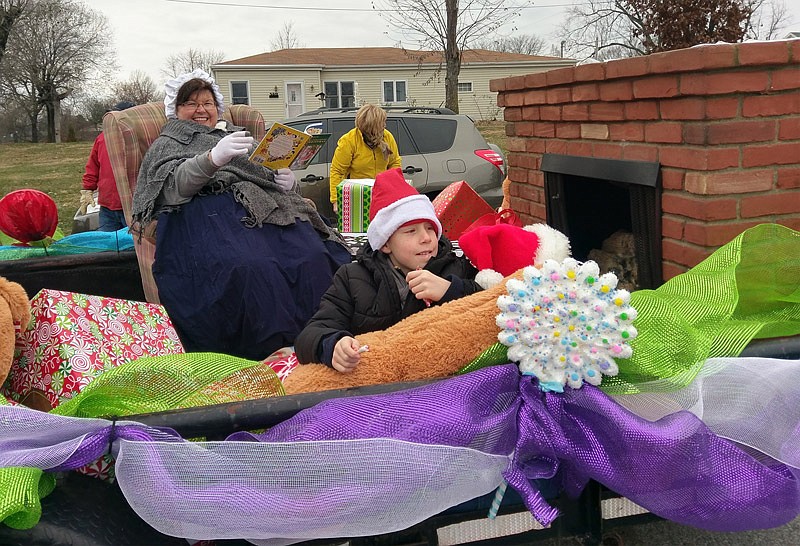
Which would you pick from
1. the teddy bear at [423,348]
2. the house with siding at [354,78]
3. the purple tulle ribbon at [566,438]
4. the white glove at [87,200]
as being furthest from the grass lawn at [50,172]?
the purple tulle ribbon at [566,438]

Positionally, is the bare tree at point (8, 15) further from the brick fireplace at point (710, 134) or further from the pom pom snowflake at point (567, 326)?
the pom pom snowflake at point (567, 326)

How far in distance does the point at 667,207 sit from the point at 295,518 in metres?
2.04

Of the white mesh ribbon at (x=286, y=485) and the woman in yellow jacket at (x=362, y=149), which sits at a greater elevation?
the woman in yellow jacket at (x=362, y=149)

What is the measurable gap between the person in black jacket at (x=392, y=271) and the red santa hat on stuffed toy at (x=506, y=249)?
0.26ft

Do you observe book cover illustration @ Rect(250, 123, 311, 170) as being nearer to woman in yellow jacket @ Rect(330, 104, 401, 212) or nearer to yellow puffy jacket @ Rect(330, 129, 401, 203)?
woman in yellow jacket @ Rect(330, 104, 401, 212)

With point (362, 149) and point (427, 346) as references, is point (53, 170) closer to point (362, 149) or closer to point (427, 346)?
point (362, 149)

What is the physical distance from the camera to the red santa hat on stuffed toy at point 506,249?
2.61 m

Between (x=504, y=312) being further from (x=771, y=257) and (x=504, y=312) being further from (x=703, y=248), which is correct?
(x=703, y=248)

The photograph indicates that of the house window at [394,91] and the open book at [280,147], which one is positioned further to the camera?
the house window at [394,91]

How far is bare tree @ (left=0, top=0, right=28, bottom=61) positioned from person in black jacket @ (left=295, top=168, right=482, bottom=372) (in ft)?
148

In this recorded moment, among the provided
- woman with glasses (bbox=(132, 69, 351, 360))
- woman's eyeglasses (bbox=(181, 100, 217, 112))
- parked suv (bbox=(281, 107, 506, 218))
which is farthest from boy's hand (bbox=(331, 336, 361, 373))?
parked suv (bbox=(281, 107, 506, 218))

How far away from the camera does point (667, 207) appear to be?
2863 millimetres

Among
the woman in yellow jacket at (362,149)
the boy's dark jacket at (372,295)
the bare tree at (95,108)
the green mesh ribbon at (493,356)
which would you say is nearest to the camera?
the green mesh ribbon at (493,356)

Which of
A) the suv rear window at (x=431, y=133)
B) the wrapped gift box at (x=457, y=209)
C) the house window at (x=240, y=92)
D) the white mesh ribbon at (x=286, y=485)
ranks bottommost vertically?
the white mesh ribbon at (x=286, y=485)
